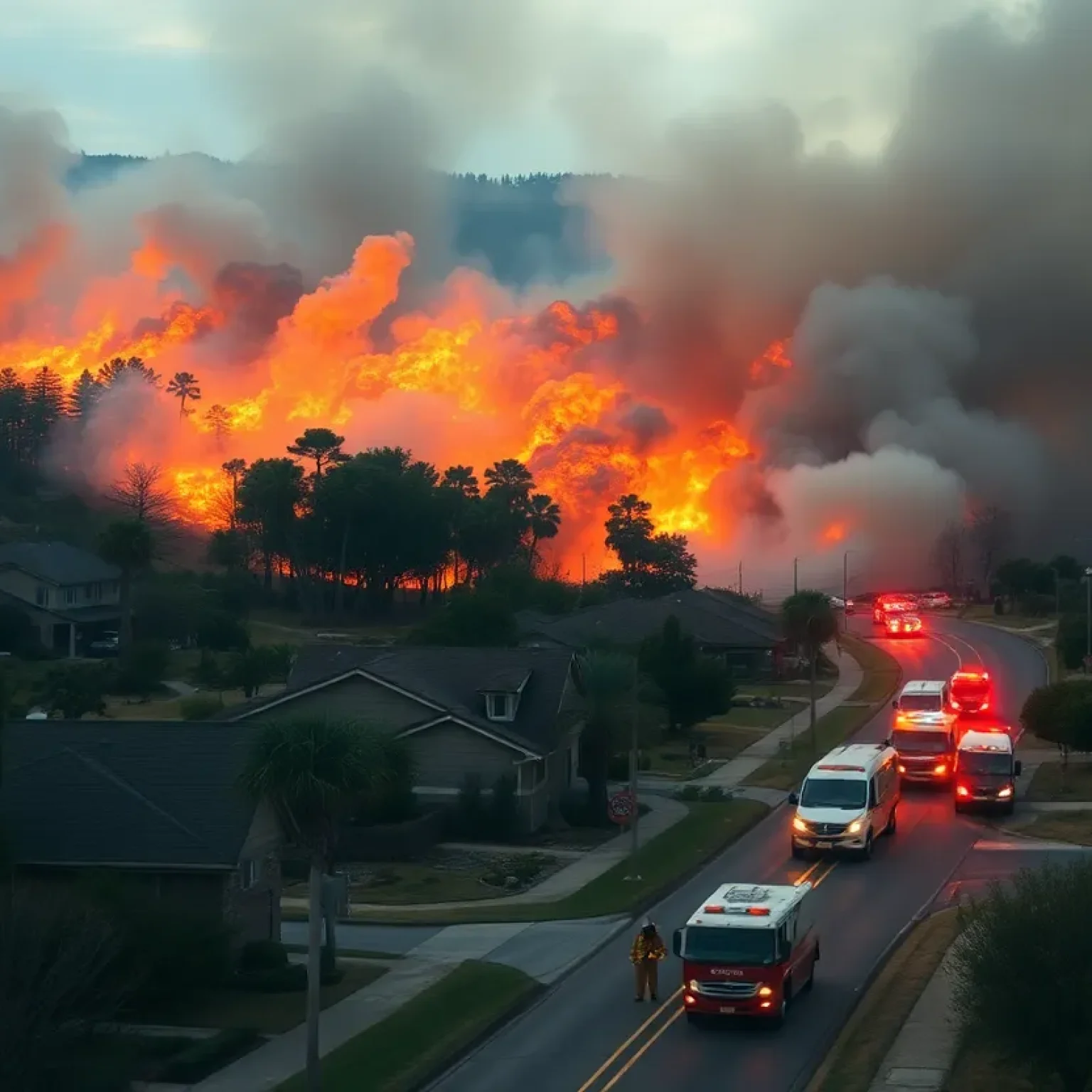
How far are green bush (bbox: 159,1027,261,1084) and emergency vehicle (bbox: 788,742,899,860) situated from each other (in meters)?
16.9

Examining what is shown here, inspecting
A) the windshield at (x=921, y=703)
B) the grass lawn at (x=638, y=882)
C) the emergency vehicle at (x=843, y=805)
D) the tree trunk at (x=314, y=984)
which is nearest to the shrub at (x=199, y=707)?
the grass lawn at (x=638, y=882)

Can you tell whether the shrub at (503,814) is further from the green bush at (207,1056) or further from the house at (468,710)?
the green bush at (207,1056)

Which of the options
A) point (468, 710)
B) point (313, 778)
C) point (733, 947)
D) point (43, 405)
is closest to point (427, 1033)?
point (733, 947)

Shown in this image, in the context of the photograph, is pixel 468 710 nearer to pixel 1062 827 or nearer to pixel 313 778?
pixel 1062 827

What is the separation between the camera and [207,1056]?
24062mm

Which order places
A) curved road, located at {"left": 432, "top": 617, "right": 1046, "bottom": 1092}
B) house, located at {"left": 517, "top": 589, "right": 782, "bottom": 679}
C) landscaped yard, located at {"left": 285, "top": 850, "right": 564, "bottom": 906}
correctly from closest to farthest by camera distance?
curved road, located at {"left": 432, "top": 617, "right": 1046, "bottom": 1092}
landscaped yard, located at {"left": 285, "top": 850, "right": 564, "bottom": 906}
house, located at {"left": 517, "top": 589, "right": 782, "bottom": 679}

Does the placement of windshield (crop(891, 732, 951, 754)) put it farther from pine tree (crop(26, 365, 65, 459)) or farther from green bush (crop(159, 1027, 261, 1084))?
pine tree (crop(26, 365, 65, 459))

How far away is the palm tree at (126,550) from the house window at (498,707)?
31794 millimetres

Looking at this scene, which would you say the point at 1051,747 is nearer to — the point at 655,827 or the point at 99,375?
the point at 655,827

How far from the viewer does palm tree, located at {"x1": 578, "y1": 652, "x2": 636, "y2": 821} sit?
4741 cm

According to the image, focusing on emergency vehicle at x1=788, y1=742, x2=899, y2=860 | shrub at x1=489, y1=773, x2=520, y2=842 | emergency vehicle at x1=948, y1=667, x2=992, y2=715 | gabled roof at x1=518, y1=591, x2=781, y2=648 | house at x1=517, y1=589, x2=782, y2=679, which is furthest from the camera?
house at x1=517, y1=589, x2=782, y2=679

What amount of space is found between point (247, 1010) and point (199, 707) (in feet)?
107

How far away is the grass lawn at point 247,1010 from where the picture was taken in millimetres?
26328

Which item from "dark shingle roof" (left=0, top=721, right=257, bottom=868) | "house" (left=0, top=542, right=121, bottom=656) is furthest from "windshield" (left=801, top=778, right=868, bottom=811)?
"house" (left=0, top=542, right=121, bottom=656)
